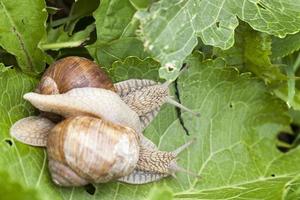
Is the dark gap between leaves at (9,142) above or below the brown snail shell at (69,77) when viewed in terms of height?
below

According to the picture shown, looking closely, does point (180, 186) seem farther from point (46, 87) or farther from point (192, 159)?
point (46, 87)

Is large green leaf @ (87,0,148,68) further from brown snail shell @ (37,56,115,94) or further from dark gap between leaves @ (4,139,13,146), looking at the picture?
dark gap between leaves @ (4,139,13,146)

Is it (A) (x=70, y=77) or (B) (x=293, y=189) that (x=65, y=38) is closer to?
(A) (x=70, y=77)

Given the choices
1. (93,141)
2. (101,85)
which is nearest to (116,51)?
(101,85)

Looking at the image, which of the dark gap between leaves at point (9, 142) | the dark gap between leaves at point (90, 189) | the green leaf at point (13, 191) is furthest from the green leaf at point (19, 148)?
the green leaf at point (13, 191)

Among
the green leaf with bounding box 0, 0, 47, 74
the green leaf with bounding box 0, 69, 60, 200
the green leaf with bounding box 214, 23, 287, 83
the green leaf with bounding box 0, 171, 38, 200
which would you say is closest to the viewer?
the green leaf with bounding box 0, 171, 38, 200

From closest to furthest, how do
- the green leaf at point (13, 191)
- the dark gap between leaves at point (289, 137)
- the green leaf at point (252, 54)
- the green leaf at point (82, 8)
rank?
the green leaf at point (13, 191), the green leaf at point (252, 54), the green leaf at point (82, 8), the dark gap between leaves at point (289, 137)

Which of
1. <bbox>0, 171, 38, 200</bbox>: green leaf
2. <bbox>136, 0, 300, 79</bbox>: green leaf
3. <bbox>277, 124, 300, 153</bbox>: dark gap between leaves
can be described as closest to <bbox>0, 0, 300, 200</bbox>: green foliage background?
<bbox>136, 0, 300, 79</bbox>: green leaf

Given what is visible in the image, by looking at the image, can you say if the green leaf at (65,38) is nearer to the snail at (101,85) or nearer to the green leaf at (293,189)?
the snail at (101,85)
